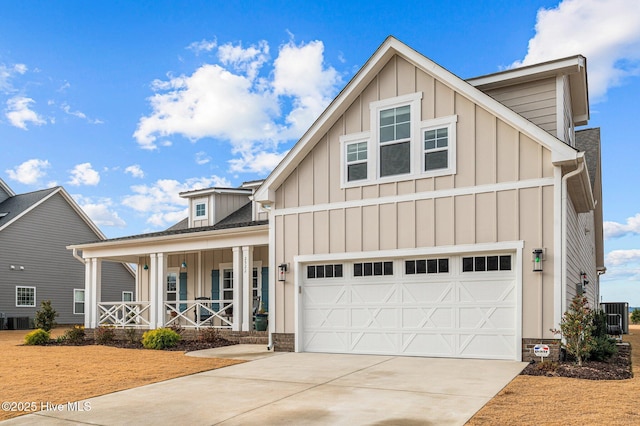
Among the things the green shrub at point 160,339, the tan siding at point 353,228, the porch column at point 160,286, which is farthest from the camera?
the porch column at point 160,286

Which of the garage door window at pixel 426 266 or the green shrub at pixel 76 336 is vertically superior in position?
the garage door window at pixel 426 266

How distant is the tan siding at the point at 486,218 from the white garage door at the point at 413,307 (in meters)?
0.42

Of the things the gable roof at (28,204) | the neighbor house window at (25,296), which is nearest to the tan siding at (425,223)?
the gable roof at (28,204)

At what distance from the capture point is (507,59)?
1417cm

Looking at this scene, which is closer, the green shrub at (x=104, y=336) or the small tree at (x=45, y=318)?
the green shrub at (x=104, y=336)

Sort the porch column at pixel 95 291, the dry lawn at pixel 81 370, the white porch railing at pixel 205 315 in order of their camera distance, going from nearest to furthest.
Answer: the dry lawn at pixel 81 370, the white porch railing at pixel 205 315, the porch column at pixel 95 291

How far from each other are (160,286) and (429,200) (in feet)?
32.0

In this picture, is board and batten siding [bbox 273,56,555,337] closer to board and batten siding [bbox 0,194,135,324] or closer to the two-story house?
the two-story house

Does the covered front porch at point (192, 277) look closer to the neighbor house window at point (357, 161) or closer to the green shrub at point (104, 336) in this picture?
the green shrub at point (104, 336)

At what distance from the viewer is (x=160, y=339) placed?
1477 cm

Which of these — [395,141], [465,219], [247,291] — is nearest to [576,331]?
[465,219]

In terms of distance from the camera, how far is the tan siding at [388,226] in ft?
40.3

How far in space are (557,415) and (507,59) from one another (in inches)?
398

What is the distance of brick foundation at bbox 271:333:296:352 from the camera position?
13438 mm
